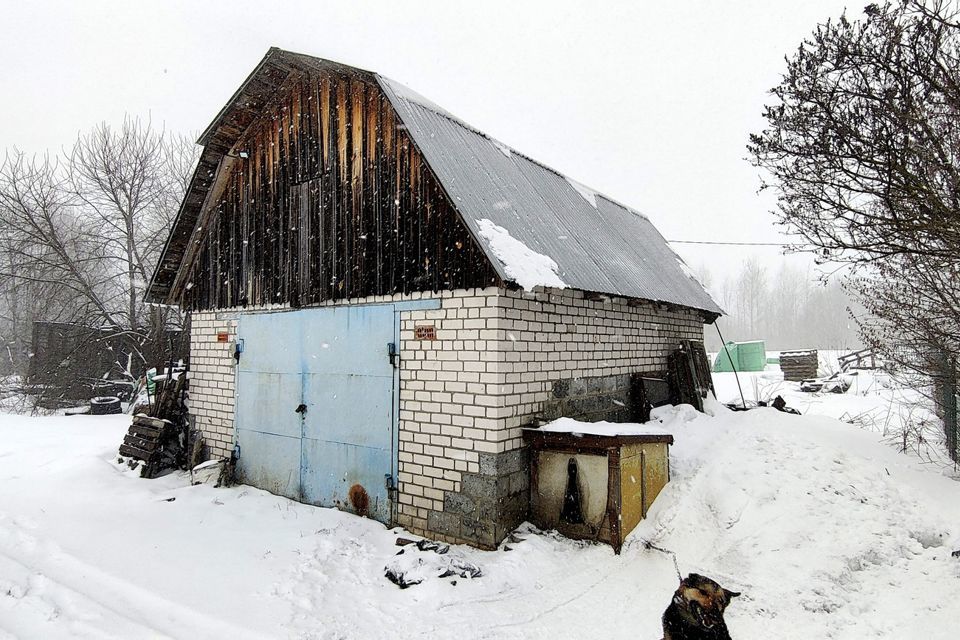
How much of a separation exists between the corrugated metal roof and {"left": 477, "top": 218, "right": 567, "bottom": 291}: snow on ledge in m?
0.09

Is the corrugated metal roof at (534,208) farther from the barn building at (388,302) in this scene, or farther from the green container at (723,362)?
the green container at (723,362)

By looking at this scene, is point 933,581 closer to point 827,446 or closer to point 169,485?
point 827,446

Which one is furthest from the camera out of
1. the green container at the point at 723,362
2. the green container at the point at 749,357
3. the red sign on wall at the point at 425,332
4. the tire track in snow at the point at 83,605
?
the green container at the point at 749,357

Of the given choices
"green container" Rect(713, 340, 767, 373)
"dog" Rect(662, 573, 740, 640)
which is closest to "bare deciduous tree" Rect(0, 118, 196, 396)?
"dog" Rect(662, 573, 740, 640)

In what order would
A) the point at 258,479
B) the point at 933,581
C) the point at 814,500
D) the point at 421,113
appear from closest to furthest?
the point at 933,581 < the point at 814,500 < the point at 421,113 < the point at 258,479

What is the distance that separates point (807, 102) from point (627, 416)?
4535mm

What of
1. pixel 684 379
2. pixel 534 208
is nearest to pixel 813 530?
pixel 684 379

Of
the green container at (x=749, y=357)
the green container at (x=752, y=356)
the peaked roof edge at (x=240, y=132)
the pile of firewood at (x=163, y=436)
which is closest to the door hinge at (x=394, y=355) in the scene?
the peaked roof edge at (x=240, y=132)

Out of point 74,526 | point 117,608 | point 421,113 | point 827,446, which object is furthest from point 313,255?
point 827,446

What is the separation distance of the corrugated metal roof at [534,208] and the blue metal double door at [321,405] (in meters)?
1.66

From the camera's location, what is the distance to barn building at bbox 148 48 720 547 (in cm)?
533

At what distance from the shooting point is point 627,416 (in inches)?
305

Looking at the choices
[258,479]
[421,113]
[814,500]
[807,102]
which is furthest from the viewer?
[258,479]

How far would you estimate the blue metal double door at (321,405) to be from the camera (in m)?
5.99
